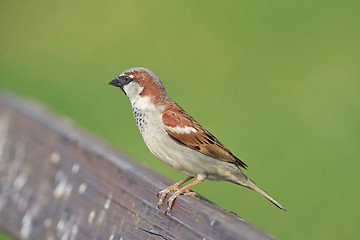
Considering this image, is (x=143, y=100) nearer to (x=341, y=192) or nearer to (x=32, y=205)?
(x=32, y=205)

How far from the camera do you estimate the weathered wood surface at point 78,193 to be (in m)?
2.00

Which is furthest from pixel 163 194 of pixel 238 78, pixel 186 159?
pixel 238 78

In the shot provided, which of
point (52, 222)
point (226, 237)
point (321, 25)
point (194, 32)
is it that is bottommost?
point (52, 222)

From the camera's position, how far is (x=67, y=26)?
8133 mm

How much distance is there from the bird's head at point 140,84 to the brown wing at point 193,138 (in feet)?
0.40

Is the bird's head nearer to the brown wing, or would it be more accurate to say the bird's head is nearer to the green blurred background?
the brown wing

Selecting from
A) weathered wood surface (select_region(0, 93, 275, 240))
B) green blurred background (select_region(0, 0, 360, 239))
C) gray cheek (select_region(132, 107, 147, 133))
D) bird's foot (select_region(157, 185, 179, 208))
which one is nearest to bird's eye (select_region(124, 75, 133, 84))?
gray cheek (select_region(132, 107, 147, 133))

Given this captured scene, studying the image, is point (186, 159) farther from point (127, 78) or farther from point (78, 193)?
point (78, 193)

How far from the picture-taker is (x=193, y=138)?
9.74 ft

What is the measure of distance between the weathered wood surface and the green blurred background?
6.95 feet

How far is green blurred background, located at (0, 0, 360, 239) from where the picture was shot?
5.11 metres

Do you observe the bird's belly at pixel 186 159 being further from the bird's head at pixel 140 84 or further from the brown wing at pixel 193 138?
the bird's head at pixel 140 84

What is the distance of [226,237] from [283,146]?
3998mm

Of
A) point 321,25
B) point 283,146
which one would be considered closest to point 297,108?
point 283,146
